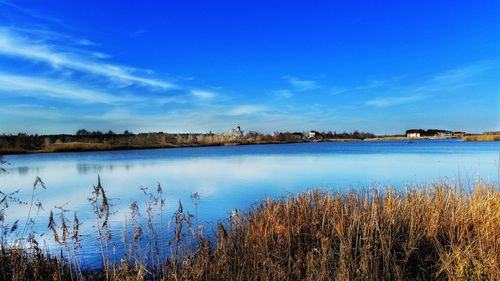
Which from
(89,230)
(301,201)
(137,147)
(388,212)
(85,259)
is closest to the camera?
(388,212)

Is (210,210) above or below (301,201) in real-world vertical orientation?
below

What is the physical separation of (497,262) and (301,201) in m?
4.26

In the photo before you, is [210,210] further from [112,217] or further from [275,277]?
[275,277]

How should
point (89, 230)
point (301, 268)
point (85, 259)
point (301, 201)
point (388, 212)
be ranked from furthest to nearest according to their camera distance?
point (89, 230) → point (301, 201) → point (85, 259) → point (388, 212) → point (301, 268)

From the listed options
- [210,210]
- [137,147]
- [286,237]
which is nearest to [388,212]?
[286,237]

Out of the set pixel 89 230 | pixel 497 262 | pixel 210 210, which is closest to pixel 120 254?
pixel 89 230

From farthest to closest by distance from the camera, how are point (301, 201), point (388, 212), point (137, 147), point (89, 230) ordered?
point (137, 147) → point (89, 230) → point (301, 201) → point (388, 212)

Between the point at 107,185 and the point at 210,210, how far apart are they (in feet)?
32.8

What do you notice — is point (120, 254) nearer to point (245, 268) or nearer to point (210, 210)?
point (245, 268)

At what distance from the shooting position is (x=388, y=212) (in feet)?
22.8

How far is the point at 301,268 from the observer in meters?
5.84

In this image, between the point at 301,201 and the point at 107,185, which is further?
the point at 107,185

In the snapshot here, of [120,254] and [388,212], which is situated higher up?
[388,212]

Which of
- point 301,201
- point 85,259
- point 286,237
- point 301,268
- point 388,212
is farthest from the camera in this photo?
point 301,201
